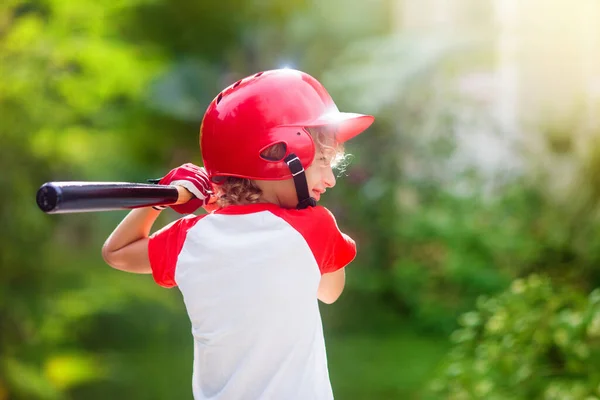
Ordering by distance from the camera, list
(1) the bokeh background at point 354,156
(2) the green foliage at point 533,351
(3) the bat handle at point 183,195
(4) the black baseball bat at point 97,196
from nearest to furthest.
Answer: (4) the black baseball bat at point 97,196, (3) the bat handle at point 183,195, (2) the green foliage at point 533,351, (1) the bokeh background at point 354,156

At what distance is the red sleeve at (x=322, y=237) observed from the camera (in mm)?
1670

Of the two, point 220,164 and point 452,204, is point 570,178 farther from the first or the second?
point 220,164

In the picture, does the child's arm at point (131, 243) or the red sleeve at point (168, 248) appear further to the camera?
the child's arm at point (131, 243)

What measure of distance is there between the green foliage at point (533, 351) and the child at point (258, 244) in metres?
1.93

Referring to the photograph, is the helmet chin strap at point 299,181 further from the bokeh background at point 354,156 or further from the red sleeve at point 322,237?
the bokeh background at point 354,156

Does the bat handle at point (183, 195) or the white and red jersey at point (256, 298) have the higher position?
the bat handle at point (183, 195)

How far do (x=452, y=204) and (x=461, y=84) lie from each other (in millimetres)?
903

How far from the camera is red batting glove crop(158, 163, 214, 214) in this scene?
1778 millimetres

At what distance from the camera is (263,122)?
1.71m

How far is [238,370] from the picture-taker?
64.6 inches

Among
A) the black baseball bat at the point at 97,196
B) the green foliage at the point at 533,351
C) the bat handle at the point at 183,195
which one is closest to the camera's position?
the black baseball bat at the point at 97,196

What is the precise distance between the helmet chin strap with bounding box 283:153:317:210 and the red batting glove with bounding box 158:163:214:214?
0.20 metres

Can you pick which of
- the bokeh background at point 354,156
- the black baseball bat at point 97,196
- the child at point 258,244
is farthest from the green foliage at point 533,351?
Answer: the black baseball bat at point 97,196

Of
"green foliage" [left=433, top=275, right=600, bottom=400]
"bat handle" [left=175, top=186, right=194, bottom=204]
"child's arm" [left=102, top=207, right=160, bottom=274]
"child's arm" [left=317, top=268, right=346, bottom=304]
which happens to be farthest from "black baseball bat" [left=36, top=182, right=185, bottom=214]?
"green foliage" [left=433, top=275, right=600, bottom=400]
